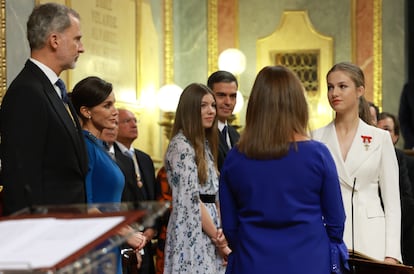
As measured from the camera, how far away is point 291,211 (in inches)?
149

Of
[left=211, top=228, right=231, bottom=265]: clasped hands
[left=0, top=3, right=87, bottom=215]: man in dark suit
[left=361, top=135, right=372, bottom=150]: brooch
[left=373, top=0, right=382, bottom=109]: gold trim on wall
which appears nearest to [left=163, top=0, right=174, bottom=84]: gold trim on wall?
[left=373, top=0, right=382, bottom=109]: gold trim on wall

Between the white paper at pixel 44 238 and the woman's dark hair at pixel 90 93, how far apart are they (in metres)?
2.47

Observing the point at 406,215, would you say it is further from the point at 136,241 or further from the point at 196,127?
the point at 136,241

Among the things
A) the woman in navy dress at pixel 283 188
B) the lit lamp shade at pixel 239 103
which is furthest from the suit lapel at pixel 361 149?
the lit lamp shade at pixel 239 103

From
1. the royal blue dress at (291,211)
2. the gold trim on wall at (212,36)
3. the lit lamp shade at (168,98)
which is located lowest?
the royal blue dress at (291,211)

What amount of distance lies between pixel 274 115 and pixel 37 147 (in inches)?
38.5

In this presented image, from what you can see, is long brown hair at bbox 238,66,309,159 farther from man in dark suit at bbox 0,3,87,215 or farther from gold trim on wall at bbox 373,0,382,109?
gold trim on wall at bbox 373,0,382,109

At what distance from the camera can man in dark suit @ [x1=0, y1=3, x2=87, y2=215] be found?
3830mm

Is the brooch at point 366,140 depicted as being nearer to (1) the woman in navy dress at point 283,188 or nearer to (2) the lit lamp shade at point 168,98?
(1) the woman in navy dress at point 283,188

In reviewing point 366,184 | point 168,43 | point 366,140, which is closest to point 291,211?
point 366,184

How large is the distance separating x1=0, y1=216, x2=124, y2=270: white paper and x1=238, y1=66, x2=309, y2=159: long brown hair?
142cm

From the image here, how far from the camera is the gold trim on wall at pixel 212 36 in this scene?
40.0 ft

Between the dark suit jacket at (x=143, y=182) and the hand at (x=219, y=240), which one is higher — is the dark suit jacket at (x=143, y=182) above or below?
above

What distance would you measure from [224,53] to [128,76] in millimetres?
2002
